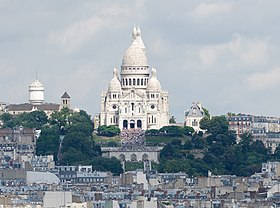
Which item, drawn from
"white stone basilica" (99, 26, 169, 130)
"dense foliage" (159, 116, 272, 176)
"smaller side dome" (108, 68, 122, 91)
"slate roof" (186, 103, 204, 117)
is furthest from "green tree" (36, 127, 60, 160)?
"slate roof" (186, 103, 204, 117)

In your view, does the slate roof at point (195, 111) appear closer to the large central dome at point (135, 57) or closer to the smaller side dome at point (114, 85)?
the large central dome at point (135, 57)

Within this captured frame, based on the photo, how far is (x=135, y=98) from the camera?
19225 cm

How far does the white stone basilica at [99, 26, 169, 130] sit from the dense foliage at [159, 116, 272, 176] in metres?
8.62

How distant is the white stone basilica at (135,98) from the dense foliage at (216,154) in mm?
8618

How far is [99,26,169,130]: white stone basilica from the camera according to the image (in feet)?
617

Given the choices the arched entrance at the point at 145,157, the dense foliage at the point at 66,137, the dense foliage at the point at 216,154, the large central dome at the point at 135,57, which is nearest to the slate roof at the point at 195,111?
the large central dome at the point at 135,57

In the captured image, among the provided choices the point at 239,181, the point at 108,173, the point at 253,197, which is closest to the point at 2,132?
the point at 108,173

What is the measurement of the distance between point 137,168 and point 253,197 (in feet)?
182

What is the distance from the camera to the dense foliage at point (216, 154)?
153375mm

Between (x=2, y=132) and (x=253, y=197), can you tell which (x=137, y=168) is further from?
(x=253, y=197)

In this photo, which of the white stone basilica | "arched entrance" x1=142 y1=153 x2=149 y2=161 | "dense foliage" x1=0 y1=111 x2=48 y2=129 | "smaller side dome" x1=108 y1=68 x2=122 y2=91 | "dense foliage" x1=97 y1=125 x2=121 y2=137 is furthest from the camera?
"smaller side dome" x1=108 y1=68 x2=122 y2=91

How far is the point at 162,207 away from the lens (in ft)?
309

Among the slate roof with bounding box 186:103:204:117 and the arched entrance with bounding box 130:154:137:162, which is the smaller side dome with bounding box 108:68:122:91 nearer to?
the slate roof with bounding box 186:103:204:117

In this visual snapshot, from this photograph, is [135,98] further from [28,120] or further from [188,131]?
[188,131]
